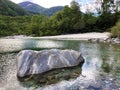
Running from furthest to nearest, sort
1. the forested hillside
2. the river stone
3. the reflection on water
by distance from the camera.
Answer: the forested hillside, the reflection on water, the river stone

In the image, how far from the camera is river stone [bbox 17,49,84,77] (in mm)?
15812

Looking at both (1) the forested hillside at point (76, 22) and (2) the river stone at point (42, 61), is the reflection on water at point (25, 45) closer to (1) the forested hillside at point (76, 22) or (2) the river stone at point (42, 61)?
(2) the river stone at point (42, 61)

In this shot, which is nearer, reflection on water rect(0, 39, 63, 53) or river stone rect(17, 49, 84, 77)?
river stone rect(17, 49, 84, 77)

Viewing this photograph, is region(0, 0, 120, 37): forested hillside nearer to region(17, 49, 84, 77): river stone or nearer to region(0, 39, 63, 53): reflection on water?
region(0, 39, 63, 53): reflection on water

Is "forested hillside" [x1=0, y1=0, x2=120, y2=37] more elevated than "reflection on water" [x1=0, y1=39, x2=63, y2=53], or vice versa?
"forested hillside" [x1=0, y1=0, x2=120, y2=37]

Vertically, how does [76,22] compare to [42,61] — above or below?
above

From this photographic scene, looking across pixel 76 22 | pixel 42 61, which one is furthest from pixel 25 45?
pixel 76 22

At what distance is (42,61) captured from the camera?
55.2 feet

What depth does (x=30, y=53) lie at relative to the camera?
1703 centimetres

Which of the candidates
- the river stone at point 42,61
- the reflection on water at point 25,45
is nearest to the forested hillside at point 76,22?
the reflection on water at point 25,45

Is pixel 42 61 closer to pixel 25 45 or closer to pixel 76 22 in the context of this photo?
pixel 25 45

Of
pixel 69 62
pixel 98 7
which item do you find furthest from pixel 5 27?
pixel 69 62

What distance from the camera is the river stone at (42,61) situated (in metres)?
15.8

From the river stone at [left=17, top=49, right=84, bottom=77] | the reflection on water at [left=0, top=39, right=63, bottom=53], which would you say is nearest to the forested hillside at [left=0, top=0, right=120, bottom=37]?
the reflection on water at [left=0, top=39, right=63, bottom=53]
